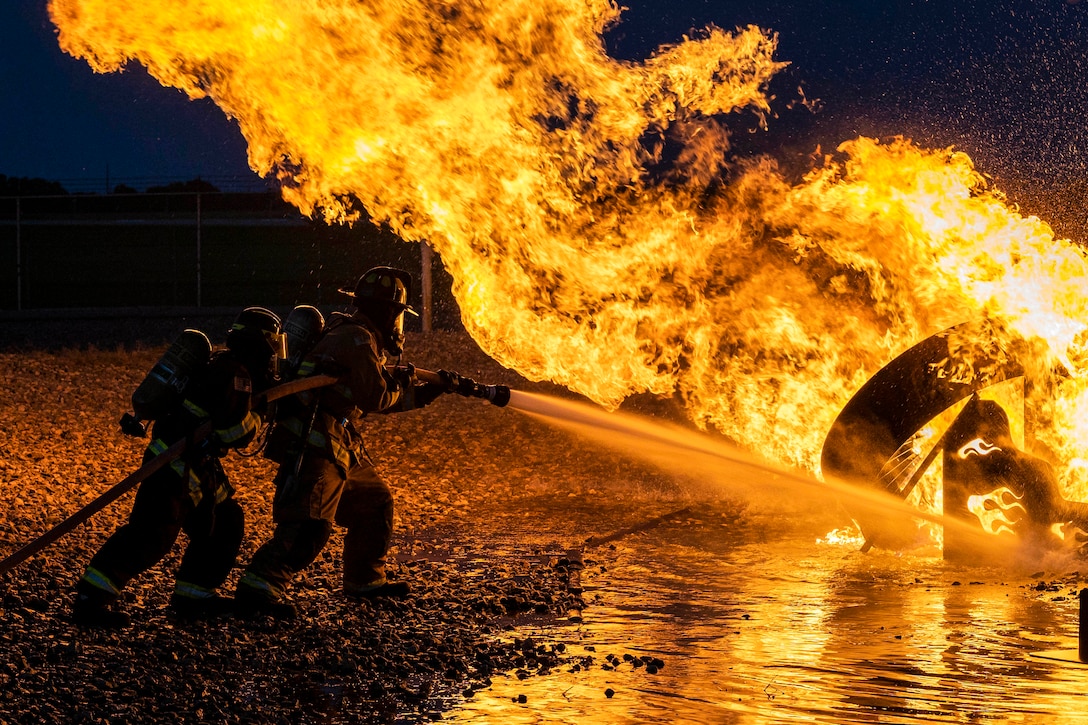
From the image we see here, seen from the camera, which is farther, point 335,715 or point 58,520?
point 58,520

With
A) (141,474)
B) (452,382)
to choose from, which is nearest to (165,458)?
(141,474)

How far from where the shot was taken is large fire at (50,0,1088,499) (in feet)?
30.2

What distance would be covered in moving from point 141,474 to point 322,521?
107 cm

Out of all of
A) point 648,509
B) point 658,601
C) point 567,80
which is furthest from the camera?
point 648,509

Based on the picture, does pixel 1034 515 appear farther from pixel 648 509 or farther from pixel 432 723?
pixel 432 723

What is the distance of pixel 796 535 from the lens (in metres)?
9.98

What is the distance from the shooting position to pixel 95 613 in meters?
6.74

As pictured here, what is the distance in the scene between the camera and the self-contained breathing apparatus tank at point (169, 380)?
7.07m


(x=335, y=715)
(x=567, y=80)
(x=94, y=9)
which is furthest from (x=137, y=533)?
(x=567, y=80)

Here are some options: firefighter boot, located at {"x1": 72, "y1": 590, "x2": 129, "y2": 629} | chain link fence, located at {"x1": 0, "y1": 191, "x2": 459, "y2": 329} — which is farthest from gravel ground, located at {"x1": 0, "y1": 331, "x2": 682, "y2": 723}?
chain link fence, located at {"x1": 0, "y1": 191, "x2": 459, "y2": 329}

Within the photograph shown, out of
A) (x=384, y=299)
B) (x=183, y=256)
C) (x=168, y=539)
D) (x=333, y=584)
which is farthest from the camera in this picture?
(x=183, y=256)

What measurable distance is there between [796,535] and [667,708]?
4.67 metres

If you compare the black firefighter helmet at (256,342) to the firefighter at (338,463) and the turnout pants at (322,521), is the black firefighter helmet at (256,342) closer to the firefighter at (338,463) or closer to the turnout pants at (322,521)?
the firefighter at (338,463)

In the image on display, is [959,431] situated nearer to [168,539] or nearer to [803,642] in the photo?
[803,642]
